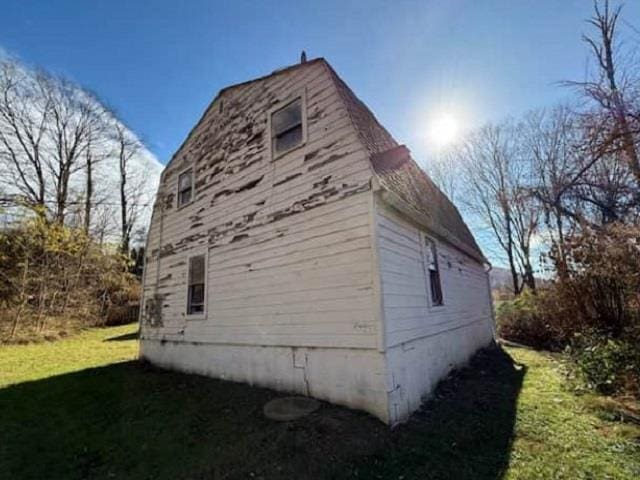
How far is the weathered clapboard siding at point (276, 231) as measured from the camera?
517cm

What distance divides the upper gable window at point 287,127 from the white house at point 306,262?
1.2 inches

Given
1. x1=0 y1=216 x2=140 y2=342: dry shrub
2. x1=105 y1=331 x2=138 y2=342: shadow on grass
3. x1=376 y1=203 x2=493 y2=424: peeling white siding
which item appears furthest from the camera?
x1=105 y1=331 x2=138 y2=342: shadow on grass

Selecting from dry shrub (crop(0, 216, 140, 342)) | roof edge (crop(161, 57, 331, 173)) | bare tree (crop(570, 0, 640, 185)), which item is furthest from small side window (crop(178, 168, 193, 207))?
bare tree (crop(570, 0, 640, 185))

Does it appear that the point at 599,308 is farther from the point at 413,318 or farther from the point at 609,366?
the point at 413,318

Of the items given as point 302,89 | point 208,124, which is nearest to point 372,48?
point 302,89

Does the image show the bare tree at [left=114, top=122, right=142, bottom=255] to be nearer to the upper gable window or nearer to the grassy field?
the grassy field

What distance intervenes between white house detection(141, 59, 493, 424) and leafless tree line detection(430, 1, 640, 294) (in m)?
3.00

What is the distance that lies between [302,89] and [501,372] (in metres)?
8.23

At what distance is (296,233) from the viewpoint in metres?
5.97

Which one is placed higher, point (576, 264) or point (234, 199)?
point (234, 199)

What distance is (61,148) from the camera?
770 inches

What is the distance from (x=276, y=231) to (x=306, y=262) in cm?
106

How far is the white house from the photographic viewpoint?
4977 millimetres

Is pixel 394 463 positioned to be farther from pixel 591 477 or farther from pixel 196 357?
pixel 196 357
